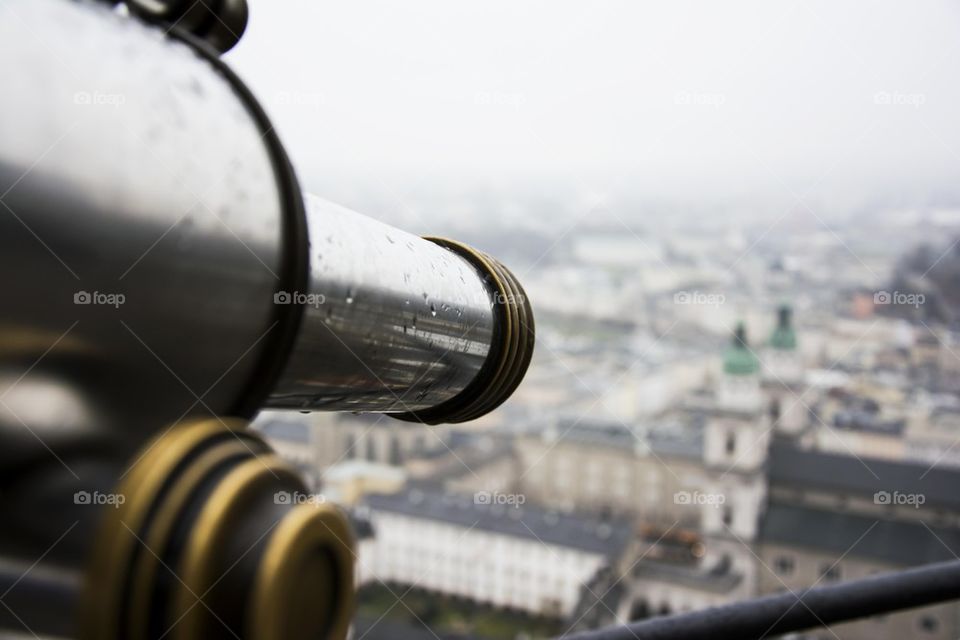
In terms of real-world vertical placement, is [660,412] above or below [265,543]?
below

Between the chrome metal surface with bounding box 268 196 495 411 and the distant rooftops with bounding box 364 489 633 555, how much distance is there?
49.6 feet

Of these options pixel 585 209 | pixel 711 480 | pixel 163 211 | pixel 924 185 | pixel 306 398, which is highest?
pixel 163 211

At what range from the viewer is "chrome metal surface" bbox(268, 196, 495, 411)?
0.36m

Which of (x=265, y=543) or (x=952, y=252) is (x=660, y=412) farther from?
(x=265, y=543)

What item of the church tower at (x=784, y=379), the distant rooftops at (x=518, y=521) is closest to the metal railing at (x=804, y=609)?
the distant rooftops at (x=518, y=521)

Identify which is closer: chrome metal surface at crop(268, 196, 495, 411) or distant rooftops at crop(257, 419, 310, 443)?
chrome metal surface at crop(268, 196, 495, 411)

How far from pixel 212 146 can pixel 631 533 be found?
16.9 meters

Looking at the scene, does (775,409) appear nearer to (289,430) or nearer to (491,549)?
(491,549)

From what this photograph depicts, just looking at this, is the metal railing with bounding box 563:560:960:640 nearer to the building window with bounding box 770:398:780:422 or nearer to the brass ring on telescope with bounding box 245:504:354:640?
the brass ring on telescope with bounding box 245:504:354:640

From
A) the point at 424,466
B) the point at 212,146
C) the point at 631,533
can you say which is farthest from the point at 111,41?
the point at 424,466

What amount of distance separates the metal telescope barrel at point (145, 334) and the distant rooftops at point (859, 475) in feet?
57.1

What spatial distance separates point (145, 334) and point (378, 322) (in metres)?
0.13

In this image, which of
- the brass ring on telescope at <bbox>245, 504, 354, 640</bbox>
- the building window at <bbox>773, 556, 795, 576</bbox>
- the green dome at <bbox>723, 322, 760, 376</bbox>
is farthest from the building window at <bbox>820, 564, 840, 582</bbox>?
the brass ring on telescope at <bbox>245, 504, 354, 640</bbox>

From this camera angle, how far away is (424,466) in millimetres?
19359
